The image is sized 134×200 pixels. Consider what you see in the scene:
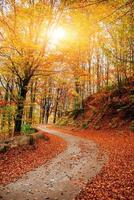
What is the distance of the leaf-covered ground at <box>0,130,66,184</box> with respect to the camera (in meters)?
9.31

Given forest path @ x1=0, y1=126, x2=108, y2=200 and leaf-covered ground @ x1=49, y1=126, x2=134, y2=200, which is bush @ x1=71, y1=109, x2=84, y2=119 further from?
leaf-covered ground @ x1=49, y1=126, x2=134, y2=200

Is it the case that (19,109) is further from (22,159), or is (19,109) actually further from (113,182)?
(113,182)

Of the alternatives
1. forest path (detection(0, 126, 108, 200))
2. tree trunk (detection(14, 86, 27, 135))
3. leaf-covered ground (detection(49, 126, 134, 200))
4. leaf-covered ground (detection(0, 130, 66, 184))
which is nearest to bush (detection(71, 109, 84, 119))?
tree trunk (detection(14, 86, 27, 135))

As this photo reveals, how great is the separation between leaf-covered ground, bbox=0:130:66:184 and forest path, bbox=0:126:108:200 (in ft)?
1.42

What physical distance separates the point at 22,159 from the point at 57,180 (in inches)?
147

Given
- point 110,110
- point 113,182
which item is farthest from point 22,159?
point 110,110

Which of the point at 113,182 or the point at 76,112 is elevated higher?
the point at 76,112

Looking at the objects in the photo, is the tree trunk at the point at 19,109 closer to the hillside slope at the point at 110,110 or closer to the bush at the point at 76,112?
the hillside slope at the point at 110,110

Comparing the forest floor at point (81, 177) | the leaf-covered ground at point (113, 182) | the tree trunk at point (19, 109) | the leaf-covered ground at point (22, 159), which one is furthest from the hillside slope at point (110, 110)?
the leaf-covered ground at point (113, 182)

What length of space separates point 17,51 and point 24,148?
595 cm

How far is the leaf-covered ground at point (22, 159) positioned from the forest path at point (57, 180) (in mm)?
432

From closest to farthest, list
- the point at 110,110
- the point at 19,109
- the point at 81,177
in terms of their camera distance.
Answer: the point at 81,177 < the point at 19,109 < the point at 110,110

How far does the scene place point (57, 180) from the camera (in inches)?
332

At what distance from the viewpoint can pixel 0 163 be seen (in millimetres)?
10969
